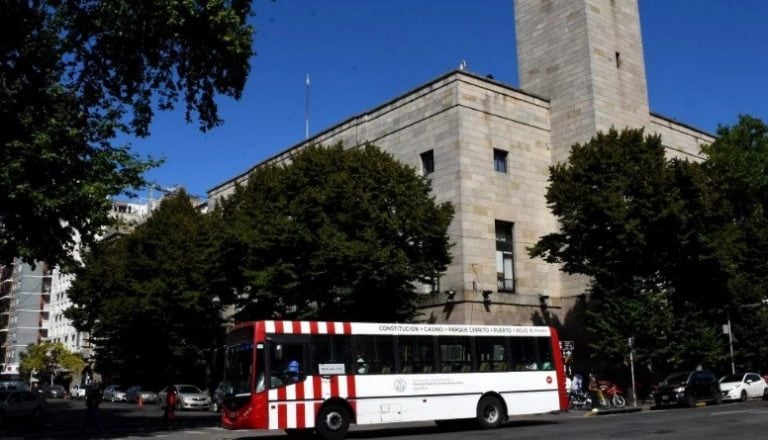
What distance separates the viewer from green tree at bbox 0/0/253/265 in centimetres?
1967

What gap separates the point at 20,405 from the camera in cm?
3195

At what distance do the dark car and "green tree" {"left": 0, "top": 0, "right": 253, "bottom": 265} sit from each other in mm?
21267

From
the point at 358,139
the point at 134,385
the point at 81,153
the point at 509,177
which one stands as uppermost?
the point at 358,139

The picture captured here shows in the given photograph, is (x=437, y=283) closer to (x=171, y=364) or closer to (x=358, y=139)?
(x=358, y=139)

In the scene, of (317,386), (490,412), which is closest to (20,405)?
(317,386)

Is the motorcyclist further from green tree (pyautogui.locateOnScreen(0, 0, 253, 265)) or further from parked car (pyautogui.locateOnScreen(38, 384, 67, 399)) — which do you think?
parked car (pyautogui.locateOnScreen(38, 384, 67, 399))

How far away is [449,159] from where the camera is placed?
37719 millimetres

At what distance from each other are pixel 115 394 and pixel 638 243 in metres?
45.2

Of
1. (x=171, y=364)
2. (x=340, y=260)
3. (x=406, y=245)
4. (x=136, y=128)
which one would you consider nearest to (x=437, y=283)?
(x=406, y=245)

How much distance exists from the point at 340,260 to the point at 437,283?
8.62 meters

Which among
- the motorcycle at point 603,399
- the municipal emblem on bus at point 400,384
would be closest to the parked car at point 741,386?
the motorcycle at point 603,399

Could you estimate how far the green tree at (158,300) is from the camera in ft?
144

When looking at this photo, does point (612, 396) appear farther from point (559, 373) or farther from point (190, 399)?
point (190, 399)

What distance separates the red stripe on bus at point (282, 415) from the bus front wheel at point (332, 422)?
0.86m
